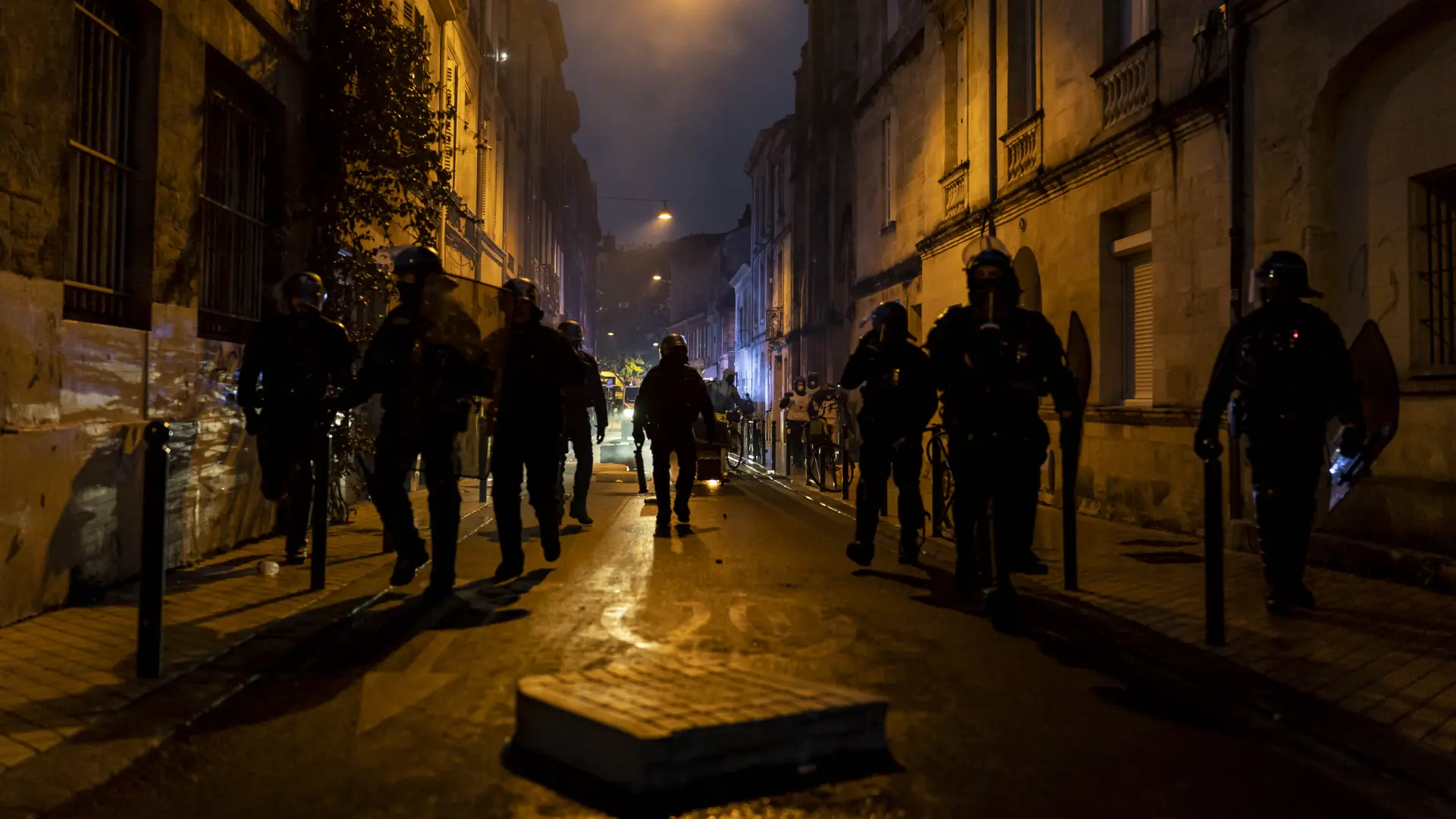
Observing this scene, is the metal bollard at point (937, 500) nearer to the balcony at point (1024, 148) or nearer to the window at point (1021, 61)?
the balcony at point (1024, 148)

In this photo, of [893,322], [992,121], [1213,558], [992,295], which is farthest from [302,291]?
[992,121]

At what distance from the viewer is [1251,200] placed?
8.72 m

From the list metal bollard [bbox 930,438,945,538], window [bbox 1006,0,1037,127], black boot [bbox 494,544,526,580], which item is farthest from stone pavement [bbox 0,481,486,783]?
window [bbox 1006,0,1037,127]

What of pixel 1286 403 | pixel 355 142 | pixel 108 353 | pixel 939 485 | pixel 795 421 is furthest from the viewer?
pixel 795 421

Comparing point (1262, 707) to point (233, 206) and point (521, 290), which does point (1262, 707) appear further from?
point (233, 206)

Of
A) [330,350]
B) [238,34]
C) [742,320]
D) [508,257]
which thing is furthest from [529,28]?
[330,350]

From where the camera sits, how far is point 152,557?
4078 mm

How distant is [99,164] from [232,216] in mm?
1858

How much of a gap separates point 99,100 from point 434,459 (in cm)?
313

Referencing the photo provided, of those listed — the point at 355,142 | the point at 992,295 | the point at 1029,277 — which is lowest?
the point at 992,295

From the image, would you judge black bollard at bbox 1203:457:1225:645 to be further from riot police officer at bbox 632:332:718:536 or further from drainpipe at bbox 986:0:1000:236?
drainpipe at bbox 986:0:1000:236

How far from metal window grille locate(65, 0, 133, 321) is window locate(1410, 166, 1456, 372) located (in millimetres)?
8778

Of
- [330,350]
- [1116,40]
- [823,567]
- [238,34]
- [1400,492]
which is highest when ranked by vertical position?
[1116,40]

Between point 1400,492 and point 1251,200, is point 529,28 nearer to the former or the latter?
point 1251,200
